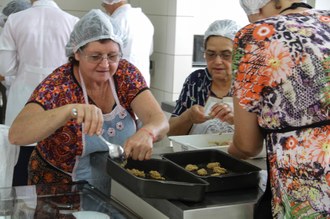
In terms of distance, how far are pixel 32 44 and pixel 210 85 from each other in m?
1.09

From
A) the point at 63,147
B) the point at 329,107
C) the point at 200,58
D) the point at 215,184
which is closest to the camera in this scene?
the point at 329,107

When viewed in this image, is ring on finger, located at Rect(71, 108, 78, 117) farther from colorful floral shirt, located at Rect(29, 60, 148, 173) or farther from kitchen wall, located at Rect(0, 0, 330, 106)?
kitchen wall, located at Rect(0, 0, 330, 106)

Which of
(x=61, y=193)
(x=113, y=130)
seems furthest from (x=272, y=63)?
(x=113, y=130)

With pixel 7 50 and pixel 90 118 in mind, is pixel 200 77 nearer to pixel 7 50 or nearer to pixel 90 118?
pixel 90 118

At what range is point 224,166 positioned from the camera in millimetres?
1487

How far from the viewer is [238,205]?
4.02 feet

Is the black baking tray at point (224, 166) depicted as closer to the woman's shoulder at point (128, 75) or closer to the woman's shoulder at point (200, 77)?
the woman's shoulder at point (128, 75)

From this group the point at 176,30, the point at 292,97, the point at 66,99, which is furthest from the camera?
the point at 176,30

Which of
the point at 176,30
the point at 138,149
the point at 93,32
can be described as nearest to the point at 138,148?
the point at 138,149

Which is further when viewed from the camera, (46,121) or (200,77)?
(200,77)

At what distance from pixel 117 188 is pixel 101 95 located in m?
0.50

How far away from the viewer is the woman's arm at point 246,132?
1.25 meters

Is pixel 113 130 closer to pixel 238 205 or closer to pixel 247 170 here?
pixel 247 170

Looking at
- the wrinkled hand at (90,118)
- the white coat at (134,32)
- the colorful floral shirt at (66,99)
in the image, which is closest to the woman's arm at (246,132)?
the wrinkled hand at (90,118)
